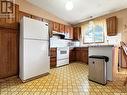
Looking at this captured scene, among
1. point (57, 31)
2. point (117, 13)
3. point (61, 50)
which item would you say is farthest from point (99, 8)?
point (61, 50)

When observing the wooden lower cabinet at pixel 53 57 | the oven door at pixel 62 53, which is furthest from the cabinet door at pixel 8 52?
the oven door at pixel 62 53

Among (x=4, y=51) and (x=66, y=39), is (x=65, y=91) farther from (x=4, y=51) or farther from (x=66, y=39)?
(x=66, y=39)

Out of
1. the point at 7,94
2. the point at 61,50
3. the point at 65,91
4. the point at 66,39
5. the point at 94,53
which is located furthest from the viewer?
the point at 66,39

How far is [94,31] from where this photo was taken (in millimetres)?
5727

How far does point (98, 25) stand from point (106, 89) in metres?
4.02

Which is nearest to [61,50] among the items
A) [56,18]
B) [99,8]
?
[56,18]

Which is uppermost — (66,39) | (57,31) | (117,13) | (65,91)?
(117,13)

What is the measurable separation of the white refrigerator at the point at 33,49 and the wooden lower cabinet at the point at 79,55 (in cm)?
273

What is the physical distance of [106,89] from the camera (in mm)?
2248

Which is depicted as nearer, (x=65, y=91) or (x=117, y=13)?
(x=65, y=91)

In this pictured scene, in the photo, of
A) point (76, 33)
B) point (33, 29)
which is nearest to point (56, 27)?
point (76, 33)

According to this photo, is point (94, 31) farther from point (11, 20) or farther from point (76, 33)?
point (11, 20)

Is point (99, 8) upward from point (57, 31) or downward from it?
upward

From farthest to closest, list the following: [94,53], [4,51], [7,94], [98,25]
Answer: [98,25] < [94,53] < [4,51] < [7,94]
